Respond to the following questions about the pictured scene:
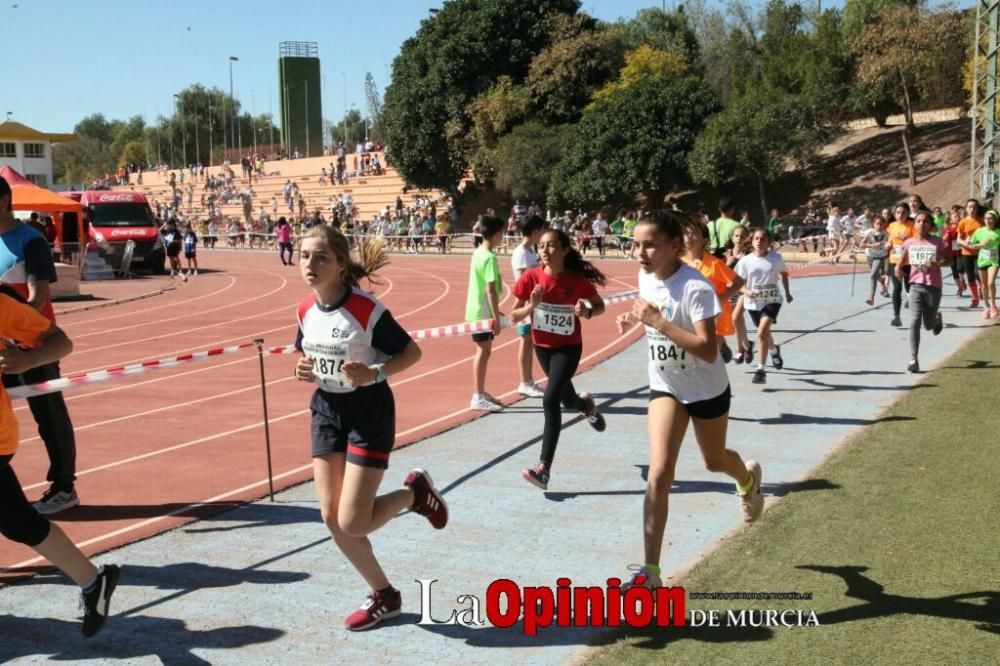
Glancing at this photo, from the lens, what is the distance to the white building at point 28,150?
89.4 m

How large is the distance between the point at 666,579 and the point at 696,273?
1.63 m

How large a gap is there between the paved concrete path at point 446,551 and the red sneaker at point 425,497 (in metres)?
0.36

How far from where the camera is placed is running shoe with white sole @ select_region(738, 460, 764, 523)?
19.8 feet

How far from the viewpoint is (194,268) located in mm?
34719

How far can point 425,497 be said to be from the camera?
546 cm

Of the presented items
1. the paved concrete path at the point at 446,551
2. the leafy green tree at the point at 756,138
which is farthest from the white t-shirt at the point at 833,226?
the paved concrete path at the point at 446,551

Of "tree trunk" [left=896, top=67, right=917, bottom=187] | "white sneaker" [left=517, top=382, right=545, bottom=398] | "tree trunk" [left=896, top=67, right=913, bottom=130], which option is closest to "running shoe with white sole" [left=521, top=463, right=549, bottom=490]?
"white sneaker" [left=517, top=382, right=545, bottom=398]

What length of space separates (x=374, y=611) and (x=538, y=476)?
7.81ft

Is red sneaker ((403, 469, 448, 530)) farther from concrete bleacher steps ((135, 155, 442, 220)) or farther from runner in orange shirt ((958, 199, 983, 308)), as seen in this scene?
concrete bleacher steps ((135, 155, 442, 220))

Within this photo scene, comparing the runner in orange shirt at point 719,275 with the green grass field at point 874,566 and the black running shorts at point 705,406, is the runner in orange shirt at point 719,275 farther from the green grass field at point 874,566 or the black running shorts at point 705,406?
the black running shorts at point 705,406

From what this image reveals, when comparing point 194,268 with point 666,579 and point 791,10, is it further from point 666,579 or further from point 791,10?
point 791,10

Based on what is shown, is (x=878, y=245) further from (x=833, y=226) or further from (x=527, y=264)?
(x=833, y=226)

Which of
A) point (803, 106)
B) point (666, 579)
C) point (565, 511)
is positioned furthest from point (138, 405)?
point (803, 106)

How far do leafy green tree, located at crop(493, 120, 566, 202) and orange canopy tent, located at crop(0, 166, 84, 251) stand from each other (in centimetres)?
2398
